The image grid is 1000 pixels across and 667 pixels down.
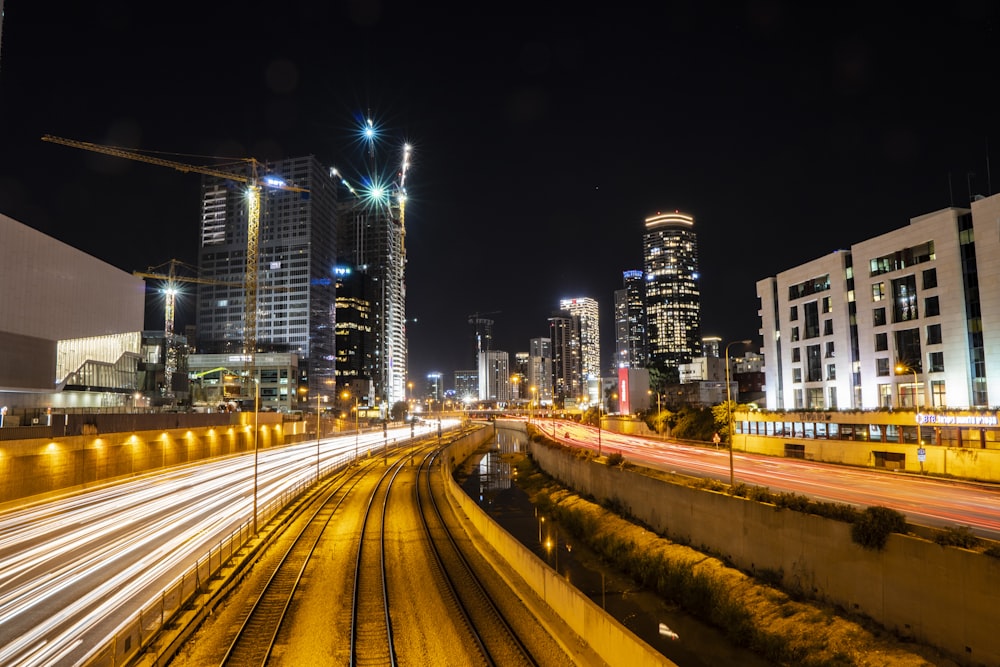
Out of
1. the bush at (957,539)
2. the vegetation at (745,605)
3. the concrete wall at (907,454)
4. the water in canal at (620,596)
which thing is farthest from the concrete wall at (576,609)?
the concrete wall at (907,454)

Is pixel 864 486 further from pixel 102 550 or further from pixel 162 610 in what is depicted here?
pixel 102 550

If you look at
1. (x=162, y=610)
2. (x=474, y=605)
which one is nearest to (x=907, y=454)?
(x=474, y=605)

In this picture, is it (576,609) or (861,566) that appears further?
(576,609)

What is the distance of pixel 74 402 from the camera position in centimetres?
7412

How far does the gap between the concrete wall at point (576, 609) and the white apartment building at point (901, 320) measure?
3553 cm

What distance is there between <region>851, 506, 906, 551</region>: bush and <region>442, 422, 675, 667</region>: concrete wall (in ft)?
26.4

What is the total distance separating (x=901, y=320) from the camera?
178 feet

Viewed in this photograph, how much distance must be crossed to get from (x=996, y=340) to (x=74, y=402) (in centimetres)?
9440

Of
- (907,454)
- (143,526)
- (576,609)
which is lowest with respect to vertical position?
(143,526)

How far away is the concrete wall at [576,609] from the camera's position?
1465 cm

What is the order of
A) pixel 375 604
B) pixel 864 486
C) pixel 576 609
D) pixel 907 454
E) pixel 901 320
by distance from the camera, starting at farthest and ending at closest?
pixel 901 320, pixel 907 454, pixel 864 486, pixel 375 604, pixel 576 609

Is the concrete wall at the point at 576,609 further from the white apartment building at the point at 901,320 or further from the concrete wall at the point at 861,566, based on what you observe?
the white apartment building at the point at 901,320

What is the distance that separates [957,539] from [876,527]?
2.26 meters

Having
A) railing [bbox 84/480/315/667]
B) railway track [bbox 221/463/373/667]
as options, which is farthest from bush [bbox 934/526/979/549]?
railing [bbox 84/480/315/667]
